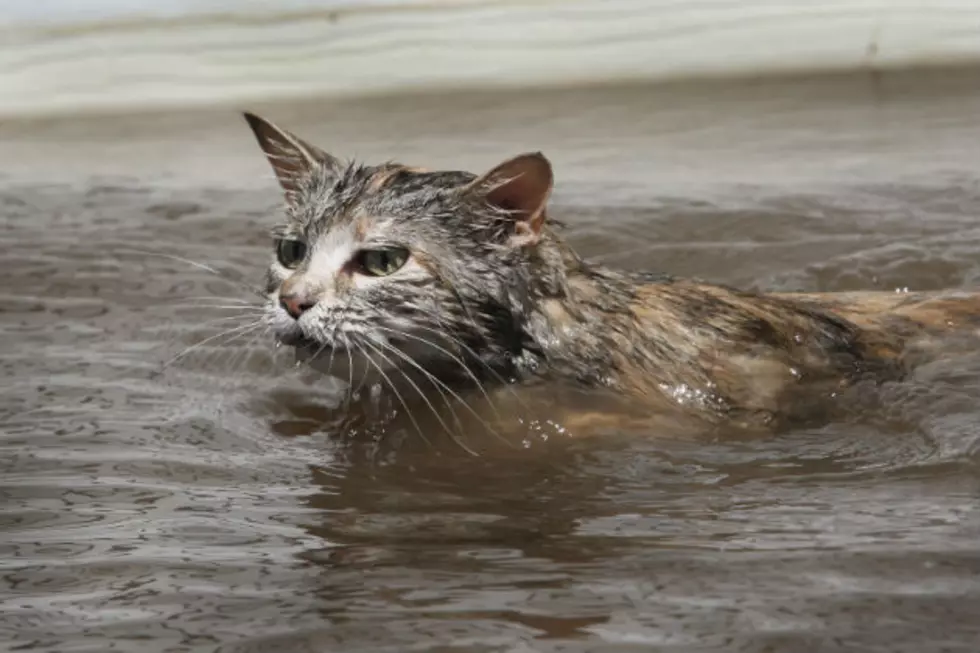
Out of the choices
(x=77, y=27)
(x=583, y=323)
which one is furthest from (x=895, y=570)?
(x=77, y=27)

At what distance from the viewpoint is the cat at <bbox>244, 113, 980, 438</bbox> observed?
535cm

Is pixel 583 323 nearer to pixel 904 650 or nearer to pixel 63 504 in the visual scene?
pixel 63 504

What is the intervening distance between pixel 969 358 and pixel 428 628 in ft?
9.02

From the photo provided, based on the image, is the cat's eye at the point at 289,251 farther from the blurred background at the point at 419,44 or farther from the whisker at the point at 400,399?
the blurred background at the point at 419,44

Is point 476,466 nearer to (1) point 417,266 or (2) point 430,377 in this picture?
(2) point 430,377

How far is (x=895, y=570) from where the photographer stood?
163 inches

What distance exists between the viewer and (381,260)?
5.44 meters

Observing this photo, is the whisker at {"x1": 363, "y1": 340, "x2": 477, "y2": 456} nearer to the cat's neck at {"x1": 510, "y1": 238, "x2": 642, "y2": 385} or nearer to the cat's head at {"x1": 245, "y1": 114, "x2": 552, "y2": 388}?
the cat's head at {"x1": 245, "y1": 114, "x2": 552, "y2": 388}

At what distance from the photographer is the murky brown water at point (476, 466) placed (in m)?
3.97

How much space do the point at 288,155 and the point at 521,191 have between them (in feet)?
3.18

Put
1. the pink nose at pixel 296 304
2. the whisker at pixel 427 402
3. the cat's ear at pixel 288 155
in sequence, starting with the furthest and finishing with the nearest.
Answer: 1. the cat's ear at pixel 288 155
2. the whisker at pixel 427 402
3. the pink nose at pixel 296 304

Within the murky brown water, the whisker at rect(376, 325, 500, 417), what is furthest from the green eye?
the murky brown water

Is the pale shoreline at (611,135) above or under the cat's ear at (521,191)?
above

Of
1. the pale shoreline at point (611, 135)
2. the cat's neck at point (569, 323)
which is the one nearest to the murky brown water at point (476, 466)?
the pale shoreline at point (611, 135)
